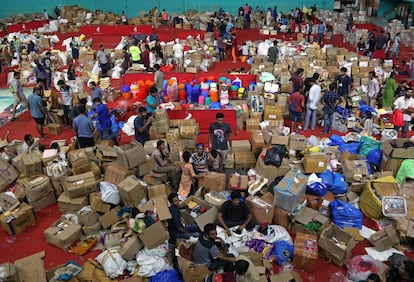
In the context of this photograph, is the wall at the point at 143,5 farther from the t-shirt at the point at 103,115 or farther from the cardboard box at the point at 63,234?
the cardboard box at the point at 63,234

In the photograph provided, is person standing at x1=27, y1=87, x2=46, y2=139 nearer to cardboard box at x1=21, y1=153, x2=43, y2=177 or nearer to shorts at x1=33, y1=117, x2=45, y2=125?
shorts at x1=33, y1=117, x2=45, y2=125

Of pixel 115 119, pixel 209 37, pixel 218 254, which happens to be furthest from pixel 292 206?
pixel 209 37

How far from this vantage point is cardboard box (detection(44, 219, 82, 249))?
573 centimetres

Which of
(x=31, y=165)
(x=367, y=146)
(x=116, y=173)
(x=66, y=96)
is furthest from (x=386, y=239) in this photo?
(x=66, y=96)

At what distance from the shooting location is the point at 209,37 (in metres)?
17.2

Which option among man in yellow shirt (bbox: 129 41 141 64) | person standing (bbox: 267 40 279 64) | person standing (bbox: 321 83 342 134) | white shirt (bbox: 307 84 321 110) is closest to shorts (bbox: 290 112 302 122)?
white shirt (bbox: 307 84 321 110)

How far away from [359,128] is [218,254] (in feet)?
20.8

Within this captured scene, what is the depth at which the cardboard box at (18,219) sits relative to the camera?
6051 millimetres

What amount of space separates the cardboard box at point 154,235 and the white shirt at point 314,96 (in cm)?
535

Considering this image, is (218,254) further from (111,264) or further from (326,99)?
(326,99)

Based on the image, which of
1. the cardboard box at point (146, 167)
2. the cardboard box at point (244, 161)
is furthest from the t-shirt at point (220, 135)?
the cardboard box at point (146, 167)

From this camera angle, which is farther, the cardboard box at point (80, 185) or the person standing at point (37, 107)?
the person standing at point (37, 107)

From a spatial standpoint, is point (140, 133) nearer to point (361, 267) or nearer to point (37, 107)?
point (37, 107)

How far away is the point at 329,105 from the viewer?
8.97m
